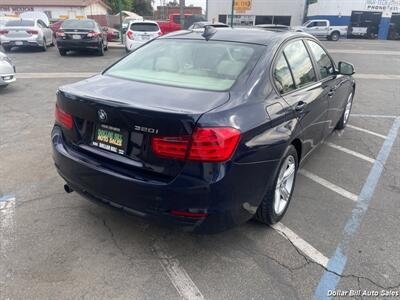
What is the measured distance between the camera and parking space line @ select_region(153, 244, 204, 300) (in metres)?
2.35

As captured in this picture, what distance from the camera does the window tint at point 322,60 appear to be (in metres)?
3.93

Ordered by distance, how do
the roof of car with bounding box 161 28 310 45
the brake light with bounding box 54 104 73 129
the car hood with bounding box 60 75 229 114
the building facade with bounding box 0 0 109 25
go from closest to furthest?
the car hood with bounding box 60 75 229 114
the brake light with bounding box 54 104 73 129
the roof of car with bounding box 161 28 310 45
the building facade with bounding box 0 0 109 25

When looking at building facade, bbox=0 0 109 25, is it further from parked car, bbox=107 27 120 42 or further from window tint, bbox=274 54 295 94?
window tint, bbox=274 54 295 94

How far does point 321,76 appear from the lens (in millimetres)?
3910

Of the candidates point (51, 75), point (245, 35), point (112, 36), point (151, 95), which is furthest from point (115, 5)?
point (151, 95)

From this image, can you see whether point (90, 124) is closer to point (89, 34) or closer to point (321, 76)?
point (321, 76)

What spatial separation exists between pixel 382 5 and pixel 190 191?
4101 cm

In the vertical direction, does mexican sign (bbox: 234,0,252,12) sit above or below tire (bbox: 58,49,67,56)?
above

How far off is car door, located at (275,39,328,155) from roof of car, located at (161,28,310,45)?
0.11 metres

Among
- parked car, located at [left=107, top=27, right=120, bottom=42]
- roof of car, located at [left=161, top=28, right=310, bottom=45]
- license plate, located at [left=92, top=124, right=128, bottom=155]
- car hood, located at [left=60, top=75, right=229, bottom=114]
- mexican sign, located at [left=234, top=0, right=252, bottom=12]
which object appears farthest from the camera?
mexican sign, located at [left=234, top=0, right=252, bottom=12]

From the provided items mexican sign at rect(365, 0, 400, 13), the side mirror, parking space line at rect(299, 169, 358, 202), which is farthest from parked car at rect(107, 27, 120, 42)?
mexican sign at rect(365, 0, 400, 13)

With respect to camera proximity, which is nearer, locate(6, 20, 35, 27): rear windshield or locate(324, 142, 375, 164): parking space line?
locate(324, 142, 375, 164): parking space line

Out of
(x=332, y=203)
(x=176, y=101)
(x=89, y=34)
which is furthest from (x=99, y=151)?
(x=89, y=34)

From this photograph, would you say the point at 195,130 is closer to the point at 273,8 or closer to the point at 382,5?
the point at 382,5
